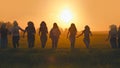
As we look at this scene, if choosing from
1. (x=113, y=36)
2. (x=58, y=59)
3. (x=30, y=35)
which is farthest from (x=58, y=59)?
(x=113, y=36)

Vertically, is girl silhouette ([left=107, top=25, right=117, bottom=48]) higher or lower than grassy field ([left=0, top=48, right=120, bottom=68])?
higher

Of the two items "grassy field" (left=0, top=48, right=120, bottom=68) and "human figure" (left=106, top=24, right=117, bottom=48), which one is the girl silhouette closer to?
"human figure" (left=106, top=24, right=117, bottom=48)

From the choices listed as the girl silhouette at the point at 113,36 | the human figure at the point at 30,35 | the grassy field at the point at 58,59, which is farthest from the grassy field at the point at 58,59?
the girl silhouette at the point at 113,36

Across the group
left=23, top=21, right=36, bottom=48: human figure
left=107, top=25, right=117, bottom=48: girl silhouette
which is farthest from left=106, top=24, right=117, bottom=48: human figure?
left=23, top=21, right=36, bottom=48: human figure

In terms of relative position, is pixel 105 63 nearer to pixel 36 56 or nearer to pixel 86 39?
pixel 36 56

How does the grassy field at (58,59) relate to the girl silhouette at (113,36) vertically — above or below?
below

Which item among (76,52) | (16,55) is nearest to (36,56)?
(16,55)

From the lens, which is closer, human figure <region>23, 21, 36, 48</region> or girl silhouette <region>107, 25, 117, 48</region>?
human figure <region>23, 21, 36, 48</region>

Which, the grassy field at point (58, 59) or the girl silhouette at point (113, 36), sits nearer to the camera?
the grassy field at point (58, 59)

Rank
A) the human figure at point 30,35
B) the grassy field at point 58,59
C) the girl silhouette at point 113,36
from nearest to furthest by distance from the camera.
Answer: the grassy field at point 58,59 < the human figure at point 30,35 < the girl silhouette at point 113,36

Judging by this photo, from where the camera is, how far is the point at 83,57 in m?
31.6

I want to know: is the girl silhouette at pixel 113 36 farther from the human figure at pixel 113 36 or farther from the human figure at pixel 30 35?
the human figure at pixel 30 35

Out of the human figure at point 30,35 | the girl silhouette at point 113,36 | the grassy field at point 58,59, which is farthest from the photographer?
the girl silhouette at point 113,36

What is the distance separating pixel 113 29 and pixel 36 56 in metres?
12.1
